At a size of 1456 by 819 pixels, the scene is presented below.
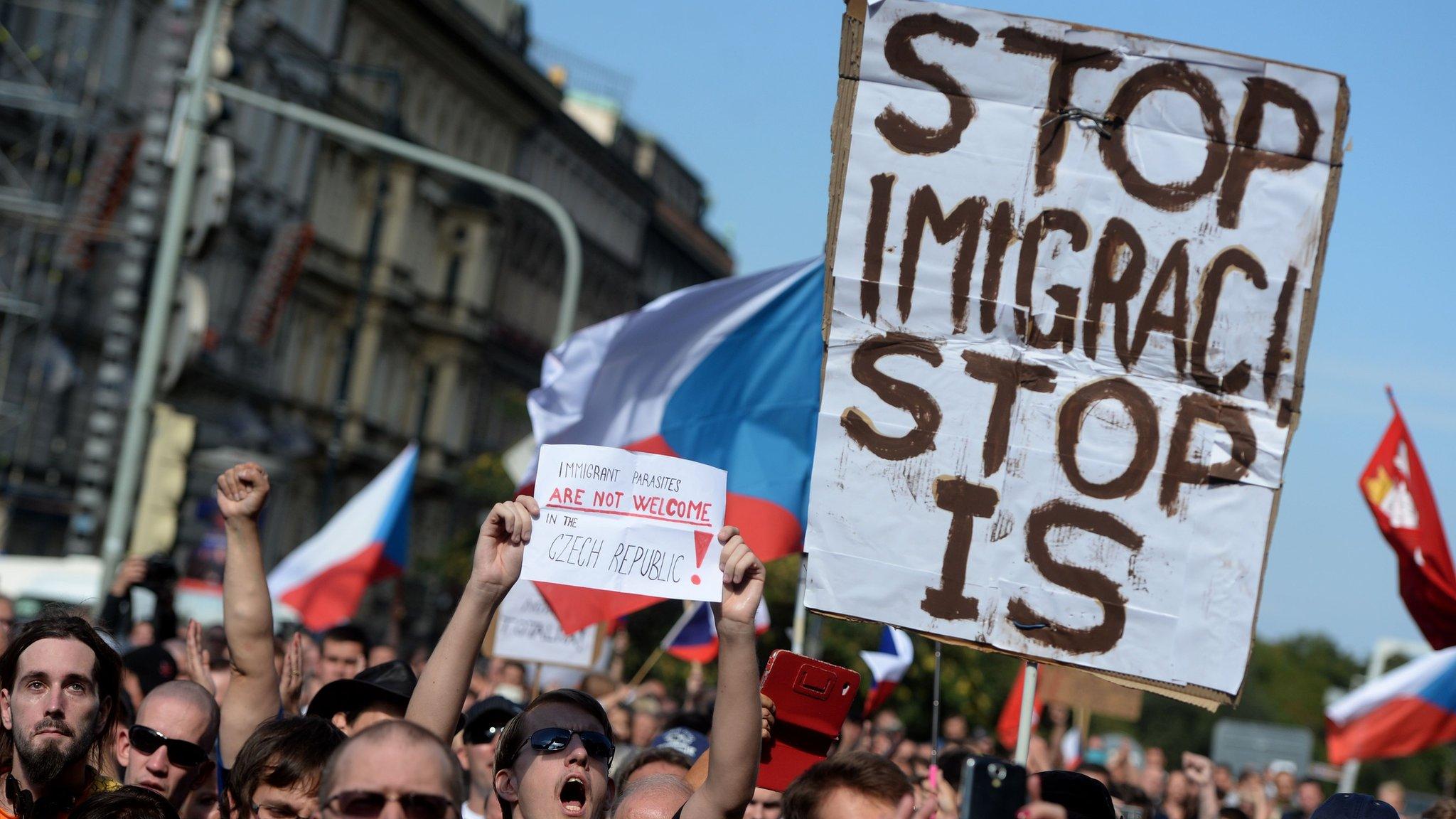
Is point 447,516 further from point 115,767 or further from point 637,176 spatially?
point 115,767

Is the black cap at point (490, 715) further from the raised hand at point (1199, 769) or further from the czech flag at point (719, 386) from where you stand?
the raised hand at point (1199, 769)

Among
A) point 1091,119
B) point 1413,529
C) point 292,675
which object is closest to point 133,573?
point 292,675

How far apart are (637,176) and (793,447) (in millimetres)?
58400

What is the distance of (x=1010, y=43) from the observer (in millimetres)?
5469

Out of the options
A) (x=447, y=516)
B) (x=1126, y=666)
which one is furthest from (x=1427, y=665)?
(x=447, y=516)

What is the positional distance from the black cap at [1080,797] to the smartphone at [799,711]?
25.2 inches

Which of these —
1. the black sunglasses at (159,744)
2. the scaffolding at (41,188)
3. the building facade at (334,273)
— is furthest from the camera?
the building facade at (334,273)

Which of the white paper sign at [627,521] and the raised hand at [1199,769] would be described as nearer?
the white paper sign at [627,521]

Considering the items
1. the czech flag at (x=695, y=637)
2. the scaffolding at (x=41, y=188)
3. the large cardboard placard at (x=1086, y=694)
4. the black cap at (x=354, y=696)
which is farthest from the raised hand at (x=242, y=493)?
the scaffolding at (x=41, y=188)

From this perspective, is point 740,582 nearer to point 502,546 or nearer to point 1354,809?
point 502,546

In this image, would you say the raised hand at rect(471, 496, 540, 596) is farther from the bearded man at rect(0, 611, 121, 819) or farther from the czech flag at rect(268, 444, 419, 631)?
the czech flag at rect(268, 444, 419, 631)

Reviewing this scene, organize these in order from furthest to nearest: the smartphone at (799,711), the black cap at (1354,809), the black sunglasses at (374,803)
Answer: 1. the black cap at (1354,809)
2. the smartphone at (799,711)
3. the black sunglasses at (374,803)

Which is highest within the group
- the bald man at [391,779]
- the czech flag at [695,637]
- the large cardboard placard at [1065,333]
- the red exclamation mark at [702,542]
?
the large cardboard placard at [1065,333]

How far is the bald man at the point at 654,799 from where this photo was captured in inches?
176
